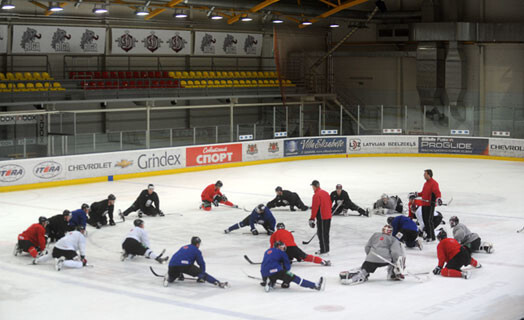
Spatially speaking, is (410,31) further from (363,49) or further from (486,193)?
(486,193)

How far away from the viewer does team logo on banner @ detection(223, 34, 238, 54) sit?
137 ft

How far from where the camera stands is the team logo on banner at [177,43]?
39.2 metres

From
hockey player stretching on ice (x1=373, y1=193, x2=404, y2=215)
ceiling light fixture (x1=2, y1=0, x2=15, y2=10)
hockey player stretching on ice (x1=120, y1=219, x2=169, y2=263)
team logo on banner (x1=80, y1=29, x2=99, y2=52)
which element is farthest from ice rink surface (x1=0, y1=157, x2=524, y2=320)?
team logo on banner (x1=80, y1=29, x2=99, y2=52)

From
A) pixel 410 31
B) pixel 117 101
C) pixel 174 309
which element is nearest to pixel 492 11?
pixel 410 31

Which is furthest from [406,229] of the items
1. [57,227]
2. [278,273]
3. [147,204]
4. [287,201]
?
[57,227]

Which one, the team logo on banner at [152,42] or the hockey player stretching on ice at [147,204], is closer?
the hockey player stretching on ice at [147,204]

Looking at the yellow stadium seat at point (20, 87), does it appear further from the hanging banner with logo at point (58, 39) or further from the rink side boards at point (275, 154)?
the rink side boards at point (275, 154)

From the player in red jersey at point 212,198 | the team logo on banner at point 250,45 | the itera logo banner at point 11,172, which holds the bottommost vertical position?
the player in red jersey at point 212,198

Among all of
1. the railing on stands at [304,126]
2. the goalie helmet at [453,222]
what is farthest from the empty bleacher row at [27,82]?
the goalie helmet at [453,222]

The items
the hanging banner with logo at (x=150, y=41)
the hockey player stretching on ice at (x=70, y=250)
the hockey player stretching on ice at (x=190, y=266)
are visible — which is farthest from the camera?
the hanging banner with logo at (x=150, y=41)

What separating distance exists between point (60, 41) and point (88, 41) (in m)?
1.55

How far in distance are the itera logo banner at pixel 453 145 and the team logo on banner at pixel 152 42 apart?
14174mm

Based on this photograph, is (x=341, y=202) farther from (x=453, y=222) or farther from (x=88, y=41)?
(x=88, y=41)

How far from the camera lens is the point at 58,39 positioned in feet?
112
